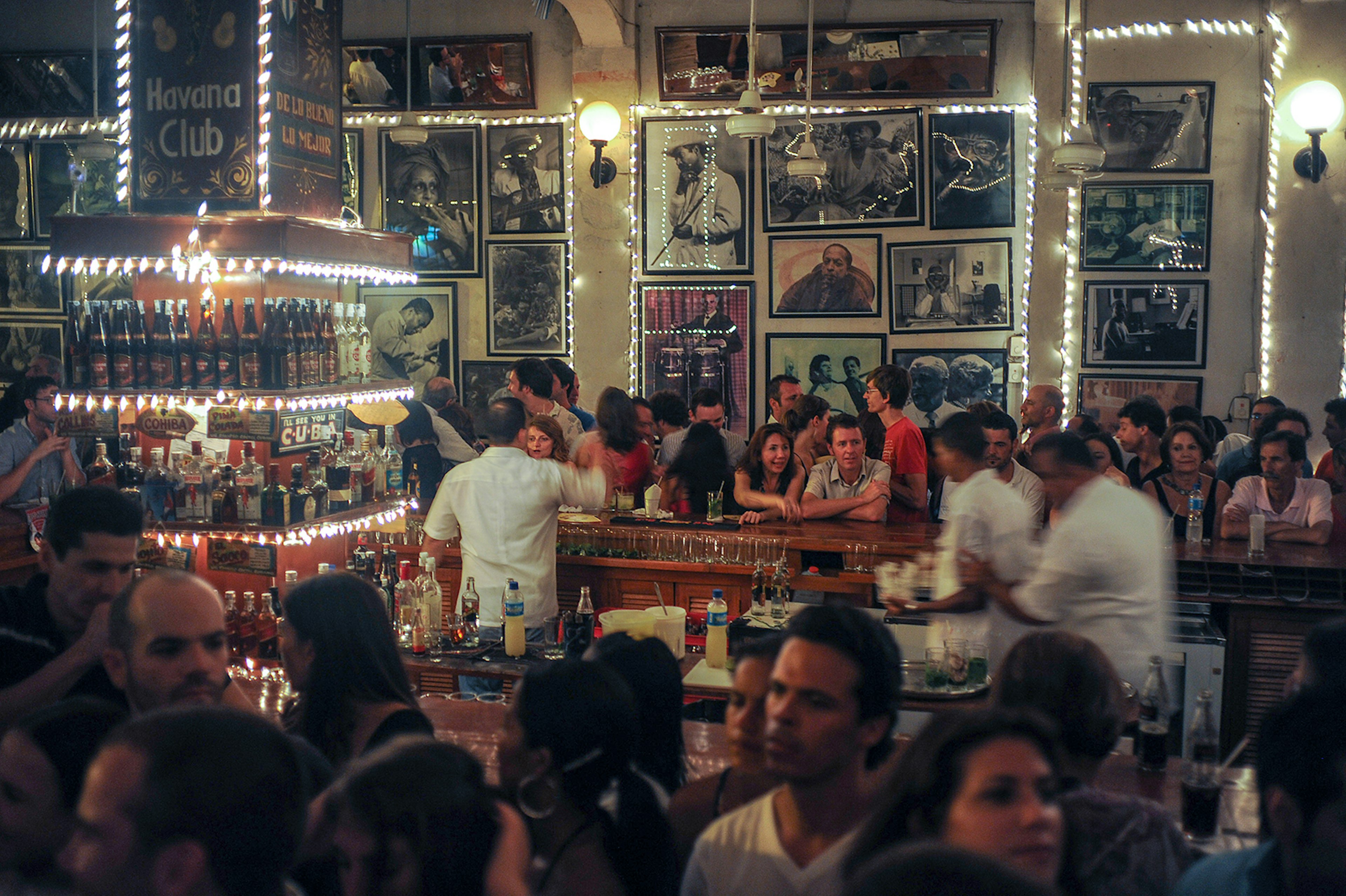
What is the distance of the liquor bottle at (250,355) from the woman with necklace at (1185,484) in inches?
180

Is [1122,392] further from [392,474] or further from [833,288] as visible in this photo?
[392,474]

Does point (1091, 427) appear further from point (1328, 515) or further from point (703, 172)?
point (703, 172)

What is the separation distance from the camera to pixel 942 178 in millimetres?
8562

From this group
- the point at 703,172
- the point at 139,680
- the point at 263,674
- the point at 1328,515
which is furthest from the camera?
the point at 703,172

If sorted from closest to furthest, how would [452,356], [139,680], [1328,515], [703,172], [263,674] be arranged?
[139,680] < [263,674] < [1328,515] < [703,172] < [452,356]

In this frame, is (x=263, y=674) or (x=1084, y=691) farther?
(x=263, y=674)

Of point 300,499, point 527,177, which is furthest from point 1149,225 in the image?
A: point 300,499

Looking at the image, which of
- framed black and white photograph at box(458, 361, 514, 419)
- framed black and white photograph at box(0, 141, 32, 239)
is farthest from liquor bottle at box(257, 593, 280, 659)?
framed black and white photograph at box(0, 141, 32, 239)

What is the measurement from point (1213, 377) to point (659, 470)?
4122 mm

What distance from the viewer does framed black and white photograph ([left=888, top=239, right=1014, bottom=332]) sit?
8539 mm

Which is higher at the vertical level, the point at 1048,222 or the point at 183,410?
the point at 1048,222

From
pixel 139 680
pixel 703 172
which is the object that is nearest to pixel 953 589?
pixel 139 680

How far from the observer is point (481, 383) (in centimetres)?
960

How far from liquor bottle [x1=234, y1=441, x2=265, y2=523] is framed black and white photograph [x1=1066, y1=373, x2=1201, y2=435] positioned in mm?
5896
